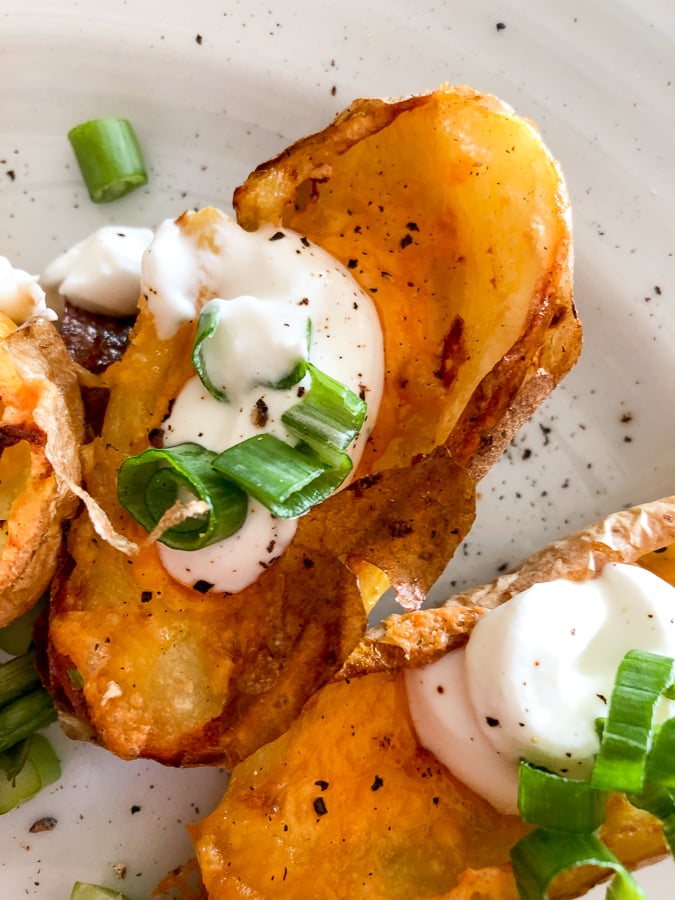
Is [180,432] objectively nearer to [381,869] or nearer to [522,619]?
[522,619]

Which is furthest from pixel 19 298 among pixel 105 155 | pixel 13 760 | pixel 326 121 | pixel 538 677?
pixel 538 677

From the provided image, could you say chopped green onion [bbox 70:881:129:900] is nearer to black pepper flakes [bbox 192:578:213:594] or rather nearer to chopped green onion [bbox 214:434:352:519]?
black pepper flakes [bbox 192:578:213:594]

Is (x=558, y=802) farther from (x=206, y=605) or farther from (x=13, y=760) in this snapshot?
(x=13, y=760)

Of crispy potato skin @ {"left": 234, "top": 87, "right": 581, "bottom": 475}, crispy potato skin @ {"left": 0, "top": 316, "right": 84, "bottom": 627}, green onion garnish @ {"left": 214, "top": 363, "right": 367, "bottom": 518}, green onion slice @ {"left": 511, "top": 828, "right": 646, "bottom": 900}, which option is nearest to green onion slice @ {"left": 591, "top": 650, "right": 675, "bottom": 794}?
green onion slice @ {"left": 511, "top": 828, "right": 646, "bottom": 900}

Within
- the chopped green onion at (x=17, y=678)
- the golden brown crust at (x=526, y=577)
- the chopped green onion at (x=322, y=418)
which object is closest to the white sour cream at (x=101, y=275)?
the chopped green onion at (x=322, y=418)

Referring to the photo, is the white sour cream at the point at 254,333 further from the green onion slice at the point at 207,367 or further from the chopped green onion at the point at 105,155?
the chopped green onion at the point at 105,155

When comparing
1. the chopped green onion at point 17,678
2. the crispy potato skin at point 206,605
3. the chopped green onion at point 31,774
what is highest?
the crispy potato skin at point 206,605
